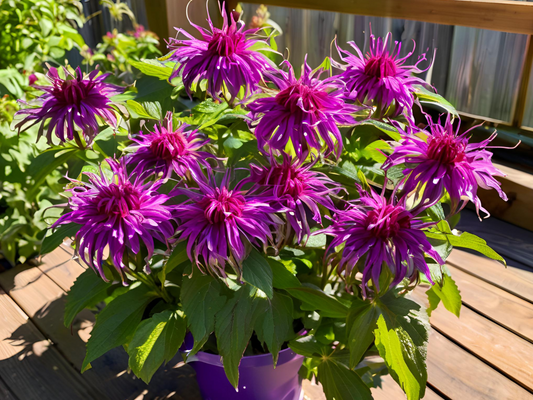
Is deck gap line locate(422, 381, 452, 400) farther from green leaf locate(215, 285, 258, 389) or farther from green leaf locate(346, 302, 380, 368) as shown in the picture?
green leaf locate(215, 285, 258, 389)

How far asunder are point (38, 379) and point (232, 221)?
858 millimetres

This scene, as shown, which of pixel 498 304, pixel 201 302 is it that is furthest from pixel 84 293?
pixel 498 304

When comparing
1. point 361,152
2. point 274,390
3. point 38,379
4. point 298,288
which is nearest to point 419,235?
point 298,288

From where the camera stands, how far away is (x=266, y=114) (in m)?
0.59

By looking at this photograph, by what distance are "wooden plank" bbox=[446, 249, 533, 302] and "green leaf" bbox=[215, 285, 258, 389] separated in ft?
3.19

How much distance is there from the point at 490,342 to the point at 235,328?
31.7 inches

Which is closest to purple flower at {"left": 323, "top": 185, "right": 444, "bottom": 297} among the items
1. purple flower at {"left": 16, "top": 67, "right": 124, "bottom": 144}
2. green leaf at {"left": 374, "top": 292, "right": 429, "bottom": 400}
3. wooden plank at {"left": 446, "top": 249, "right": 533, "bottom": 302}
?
green leaf at {"left": 374, "top": 292, "right": 429, "bottom": 400}

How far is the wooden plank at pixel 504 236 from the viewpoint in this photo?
1493 mm

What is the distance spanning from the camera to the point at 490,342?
117cm

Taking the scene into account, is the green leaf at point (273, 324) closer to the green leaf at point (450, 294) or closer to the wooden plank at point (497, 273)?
the green leaf at point (450, 294)

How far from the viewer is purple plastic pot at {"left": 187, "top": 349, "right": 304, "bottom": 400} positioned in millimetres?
780

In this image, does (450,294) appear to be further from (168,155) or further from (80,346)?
(80,346)

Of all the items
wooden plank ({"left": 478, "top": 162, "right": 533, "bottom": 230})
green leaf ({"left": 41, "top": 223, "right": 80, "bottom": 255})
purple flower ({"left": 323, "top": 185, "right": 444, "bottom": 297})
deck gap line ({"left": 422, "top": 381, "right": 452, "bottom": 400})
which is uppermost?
purple flower ({"left": 323, "top": 185, "right": 444, "bottom": 297})

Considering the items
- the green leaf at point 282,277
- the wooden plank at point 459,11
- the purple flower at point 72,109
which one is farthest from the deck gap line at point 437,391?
the wooden plank at point 459,11
